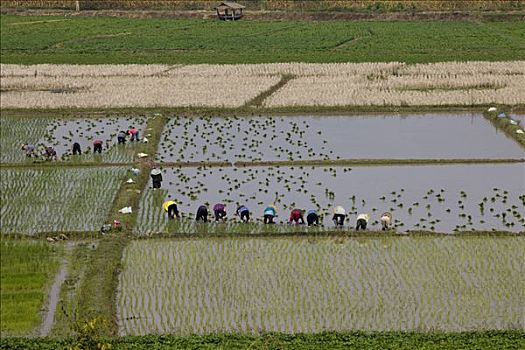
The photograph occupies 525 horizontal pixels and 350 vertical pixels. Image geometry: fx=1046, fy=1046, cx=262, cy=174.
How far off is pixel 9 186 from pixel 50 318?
652cm

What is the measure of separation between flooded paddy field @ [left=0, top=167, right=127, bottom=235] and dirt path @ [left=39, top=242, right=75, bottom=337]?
1247mm

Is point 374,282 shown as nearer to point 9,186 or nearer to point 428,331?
point 428,331

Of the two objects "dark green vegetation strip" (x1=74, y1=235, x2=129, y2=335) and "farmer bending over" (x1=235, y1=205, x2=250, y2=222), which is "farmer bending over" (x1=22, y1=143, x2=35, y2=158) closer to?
"dark green vegetation strip" (x1=74, y1=235, x2=129, y2=335)

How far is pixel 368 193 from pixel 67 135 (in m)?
7.87

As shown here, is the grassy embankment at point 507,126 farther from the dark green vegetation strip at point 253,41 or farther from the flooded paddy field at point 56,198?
the flooded paddy field at point 56,198

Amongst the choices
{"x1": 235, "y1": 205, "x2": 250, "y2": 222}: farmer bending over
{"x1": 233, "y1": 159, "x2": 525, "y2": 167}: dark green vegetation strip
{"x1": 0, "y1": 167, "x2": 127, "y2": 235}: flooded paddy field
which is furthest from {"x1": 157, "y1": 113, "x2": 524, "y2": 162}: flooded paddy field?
{"x1": 235, "y1": 205, "x2": 250, "y2": 222}: farmer bending over

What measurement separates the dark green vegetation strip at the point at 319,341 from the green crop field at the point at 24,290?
1.83ft

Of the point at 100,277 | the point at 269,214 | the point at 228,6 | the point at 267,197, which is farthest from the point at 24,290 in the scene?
the point at 228,6

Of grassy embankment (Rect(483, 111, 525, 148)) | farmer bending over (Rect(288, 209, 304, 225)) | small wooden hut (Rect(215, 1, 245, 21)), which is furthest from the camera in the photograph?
small wooden hut (Rect(215, 1, 245, 21))

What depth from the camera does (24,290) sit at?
1349 cm

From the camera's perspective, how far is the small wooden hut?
44.5 m

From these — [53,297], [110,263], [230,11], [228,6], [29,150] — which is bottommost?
[53,297]

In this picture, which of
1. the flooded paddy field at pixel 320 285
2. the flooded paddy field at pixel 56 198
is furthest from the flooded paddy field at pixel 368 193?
the flooded paddy field at pixel 320 285

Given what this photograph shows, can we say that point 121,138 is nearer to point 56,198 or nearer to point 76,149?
point 76,149
